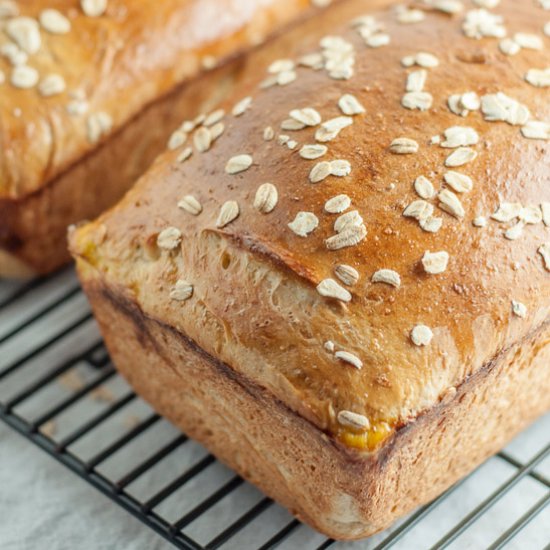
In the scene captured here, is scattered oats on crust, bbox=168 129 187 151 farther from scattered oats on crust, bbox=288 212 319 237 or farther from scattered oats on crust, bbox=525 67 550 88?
scattered oats on crust, bbox=525 67 550 88

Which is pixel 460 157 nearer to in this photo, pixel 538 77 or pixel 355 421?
pixel 538 77

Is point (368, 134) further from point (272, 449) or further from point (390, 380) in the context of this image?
point (272, 449)

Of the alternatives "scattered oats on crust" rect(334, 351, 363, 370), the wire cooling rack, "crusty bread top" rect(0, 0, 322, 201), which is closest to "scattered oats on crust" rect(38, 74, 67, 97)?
"crusty bread top" rect(0, 0, 322, 201)

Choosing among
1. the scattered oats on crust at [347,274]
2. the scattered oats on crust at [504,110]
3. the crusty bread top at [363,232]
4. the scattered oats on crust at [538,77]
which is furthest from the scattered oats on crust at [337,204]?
the scattered oats on crust at [538,77]

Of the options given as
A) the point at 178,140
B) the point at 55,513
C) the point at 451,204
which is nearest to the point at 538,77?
the point at 451,204

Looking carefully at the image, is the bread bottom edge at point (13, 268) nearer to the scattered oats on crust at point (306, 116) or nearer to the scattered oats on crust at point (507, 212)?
the scattered oats on crust at point (306, 116)

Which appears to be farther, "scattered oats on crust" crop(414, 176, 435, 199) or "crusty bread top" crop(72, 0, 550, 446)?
"scattered oats on crust" crop(414, 176, 435, 199)
